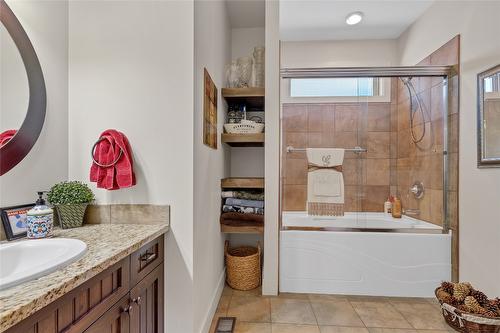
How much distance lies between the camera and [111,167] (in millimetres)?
1389

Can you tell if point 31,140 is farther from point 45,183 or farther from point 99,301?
point 99,301

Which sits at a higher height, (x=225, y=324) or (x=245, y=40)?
(x=245, y=40)

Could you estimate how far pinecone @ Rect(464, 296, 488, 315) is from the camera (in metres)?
1.60

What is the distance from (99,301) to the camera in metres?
0.93

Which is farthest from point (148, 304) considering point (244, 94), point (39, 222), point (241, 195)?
point (244, 94)

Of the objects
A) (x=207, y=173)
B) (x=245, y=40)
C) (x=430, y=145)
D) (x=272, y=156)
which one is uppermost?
(x=245, y=40)

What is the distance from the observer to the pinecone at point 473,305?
160 cm

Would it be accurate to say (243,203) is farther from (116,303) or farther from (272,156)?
(116,303)

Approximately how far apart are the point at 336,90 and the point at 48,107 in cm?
233

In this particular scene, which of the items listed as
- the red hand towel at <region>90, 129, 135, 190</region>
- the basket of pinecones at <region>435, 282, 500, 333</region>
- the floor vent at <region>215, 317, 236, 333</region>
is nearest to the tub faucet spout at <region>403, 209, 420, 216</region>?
the basket of pinecones at <region>435, 282, 500, 333</region>

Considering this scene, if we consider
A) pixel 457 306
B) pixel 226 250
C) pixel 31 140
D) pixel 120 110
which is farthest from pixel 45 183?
pixel 457 306

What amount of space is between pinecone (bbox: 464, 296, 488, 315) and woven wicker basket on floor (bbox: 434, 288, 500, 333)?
0.10ft

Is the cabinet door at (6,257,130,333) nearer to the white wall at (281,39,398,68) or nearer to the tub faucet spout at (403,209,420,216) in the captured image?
the tub faucet spout at (403,209,420,216)

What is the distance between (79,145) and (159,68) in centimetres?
64
